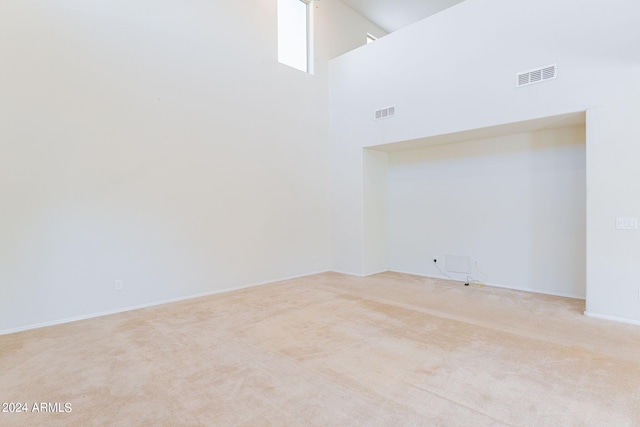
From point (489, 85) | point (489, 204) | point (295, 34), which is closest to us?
point (489, 85)

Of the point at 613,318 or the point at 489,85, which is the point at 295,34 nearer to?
the point at 489,85

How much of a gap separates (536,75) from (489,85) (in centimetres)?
53

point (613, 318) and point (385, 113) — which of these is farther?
point (385, 113)

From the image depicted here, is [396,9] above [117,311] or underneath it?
above

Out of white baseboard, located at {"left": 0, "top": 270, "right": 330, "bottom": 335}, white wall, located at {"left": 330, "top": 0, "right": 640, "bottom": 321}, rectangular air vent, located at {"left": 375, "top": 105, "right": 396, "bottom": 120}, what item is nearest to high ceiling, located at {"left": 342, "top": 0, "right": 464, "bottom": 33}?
white wall, located at {"left": 330, "top": 0, "right": 640, "bottom": 321}

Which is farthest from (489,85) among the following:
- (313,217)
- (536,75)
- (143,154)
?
(143,154)

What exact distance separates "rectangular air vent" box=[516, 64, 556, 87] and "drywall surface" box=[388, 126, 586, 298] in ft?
3.13

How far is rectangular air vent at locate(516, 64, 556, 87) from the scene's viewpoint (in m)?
3.76

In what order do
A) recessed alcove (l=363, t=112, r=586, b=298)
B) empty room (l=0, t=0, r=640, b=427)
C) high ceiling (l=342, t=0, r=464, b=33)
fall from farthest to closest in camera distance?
high ceiling (l=342, t=0, r=464, b=33), recessed alcove (l=363, t=112, r=586, b=298), empty room (l=0, t=0, r=640, b=427)

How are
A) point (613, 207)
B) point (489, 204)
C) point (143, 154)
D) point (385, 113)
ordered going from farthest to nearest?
1. point (385, 113)
2. point (489, 204)
3. point (143, 154)
4. point (613, 207)

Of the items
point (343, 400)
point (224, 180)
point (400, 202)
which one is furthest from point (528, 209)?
point (224, 180)

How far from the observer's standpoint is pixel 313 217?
241 inches

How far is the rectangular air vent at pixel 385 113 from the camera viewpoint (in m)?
5.33

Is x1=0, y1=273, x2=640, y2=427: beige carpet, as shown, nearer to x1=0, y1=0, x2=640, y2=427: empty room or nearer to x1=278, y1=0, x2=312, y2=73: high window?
x1=0, y1=0, x2=640, y2=427: empty room
